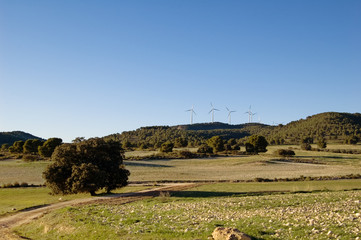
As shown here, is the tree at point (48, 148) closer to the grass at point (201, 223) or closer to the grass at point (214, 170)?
the grass at point (214, 170)

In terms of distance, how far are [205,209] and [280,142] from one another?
14648 cm

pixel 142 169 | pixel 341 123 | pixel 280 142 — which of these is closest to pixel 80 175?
pixel 142 169

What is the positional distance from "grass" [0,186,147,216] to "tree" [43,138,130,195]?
6.14 feet

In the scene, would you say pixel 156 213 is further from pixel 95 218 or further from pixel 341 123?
pixel 341 123

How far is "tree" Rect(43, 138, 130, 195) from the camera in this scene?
133ft

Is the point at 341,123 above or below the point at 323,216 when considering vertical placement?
above

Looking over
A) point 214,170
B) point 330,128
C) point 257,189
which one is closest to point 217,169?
point 214,170

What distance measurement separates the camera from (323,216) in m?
17.8

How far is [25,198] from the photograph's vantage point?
4316 cm

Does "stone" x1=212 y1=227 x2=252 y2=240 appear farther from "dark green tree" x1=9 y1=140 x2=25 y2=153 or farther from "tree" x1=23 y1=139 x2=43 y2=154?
"dark green tree" x1=9 y1=140 x2=25 y2=153

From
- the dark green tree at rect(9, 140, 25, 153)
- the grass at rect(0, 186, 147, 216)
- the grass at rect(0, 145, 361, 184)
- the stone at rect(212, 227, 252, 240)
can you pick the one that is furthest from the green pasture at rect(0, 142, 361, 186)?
the stone at rect(212, 227, 252, 240)

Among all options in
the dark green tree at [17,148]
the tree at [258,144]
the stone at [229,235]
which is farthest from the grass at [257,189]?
Answer: the dark green tree at [17,148]

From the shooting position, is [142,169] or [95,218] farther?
[142,169]

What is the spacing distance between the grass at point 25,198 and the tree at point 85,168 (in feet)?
6.14
